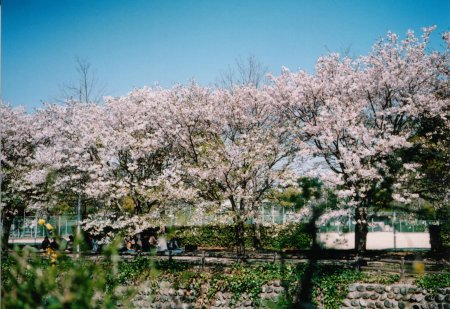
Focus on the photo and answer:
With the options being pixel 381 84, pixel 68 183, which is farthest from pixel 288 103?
pixel 68 183

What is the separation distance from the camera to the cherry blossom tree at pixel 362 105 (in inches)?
621

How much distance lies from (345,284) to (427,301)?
256 centimetres

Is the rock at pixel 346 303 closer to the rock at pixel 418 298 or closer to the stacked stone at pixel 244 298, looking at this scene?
the rock at pixel 418 298

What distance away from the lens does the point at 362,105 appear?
17.3 metres

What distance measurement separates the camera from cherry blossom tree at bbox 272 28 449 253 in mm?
15773

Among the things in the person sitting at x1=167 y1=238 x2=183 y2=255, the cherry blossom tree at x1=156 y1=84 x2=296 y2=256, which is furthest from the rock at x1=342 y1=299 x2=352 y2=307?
the person sitting at x1=167 y1=238 x2=183 y2=255

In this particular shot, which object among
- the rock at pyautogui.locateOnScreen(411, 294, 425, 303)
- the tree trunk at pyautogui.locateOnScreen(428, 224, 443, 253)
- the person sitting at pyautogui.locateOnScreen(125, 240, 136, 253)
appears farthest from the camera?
the tree trunk at pyautogui.locateOnScreen(428, 224, 443, 253)

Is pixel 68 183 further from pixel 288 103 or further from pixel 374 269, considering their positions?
pixel 374 269

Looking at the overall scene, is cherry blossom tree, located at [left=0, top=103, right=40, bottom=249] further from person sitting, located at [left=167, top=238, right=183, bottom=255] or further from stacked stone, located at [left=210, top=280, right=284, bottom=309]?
stacked stone, located at [left=210, top=280, right=284, bottom=309]

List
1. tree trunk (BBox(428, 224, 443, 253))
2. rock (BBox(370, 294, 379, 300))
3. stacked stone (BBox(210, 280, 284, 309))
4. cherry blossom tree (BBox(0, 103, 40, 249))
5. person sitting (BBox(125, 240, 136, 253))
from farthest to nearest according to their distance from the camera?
cherry blossom tree (BBox(0, 103, 40, 249))
tree trunk (BBox(428, 224, 443, 253))
person sitting (BBox(125, 240, 136, 253))
stacked stone (BBox(210, 280, 284, 309))
rock (BBox(370, 294, 379, 300))

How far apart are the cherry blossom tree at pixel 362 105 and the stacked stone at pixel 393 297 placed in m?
2.94

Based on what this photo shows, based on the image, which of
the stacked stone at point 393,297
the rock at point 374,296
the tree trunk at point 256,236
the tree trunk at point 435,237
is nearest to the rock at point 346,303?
the stacked stone at point 393,297

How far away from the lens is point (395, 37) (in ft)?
58.6

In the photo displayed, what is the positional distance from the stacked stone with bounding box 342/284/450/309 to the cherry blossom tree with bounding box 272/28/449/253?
9.65 ft
